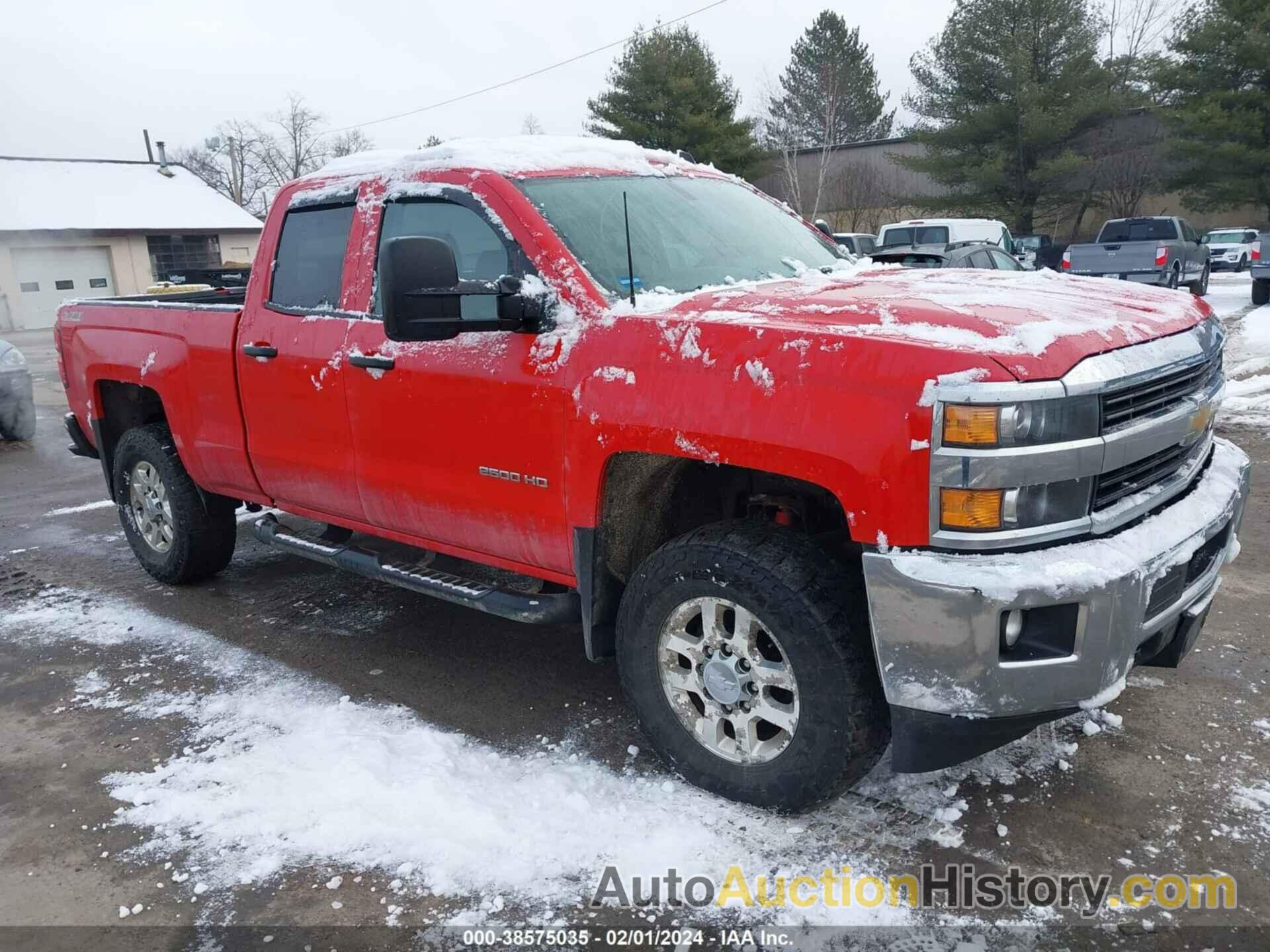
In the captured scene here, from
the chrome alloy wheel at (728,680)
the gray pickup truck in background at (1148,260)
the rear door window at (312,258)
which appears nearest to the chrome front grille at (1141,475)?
the chrome alloy wheel at (728,680)

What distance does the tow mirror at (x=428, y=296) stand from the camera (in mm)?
3051

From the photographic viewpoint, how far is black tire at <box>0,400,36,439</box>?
33.8ft

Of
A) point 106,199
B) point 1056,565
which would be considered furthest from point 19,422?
point 106,199

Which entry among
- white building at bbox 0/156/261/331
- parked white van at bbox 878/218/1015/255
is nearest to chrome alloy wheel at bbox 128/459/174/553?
parked white van at bbox 878/218/1015/255

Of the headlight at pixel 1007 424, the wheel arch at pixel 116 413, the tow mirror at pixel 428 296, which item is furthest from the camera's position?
the wheel arch at pixel 116 413

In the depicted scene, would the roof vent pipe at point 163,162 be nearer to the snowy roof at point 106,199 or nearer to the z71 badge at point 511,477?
the snowy roof at point 106,199

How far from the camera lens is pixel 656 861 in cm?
290

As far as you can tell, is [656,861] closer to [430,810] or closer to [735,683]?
[735,683]

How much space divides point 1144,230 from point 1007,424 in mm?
19896

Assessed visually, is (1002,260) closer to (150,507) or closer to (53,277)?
(150,507)

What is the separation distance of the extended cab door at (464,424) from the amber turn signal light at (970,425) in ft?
4.17

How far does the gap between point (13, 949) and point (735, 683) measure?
2.13 meters

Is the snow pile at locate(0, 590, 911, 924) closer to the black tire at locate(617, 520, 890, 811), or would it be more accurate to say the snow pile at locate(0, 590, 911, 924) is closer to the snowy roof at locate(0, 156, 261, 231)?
the black tire at locate(617, 520, 890, 811)

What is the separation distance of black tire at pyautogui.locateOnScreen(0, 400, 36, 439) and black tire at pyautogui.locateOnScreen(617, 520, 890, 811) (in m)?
9.66
